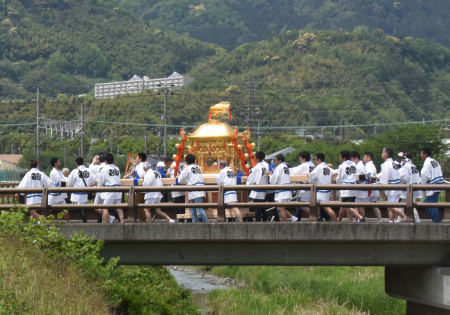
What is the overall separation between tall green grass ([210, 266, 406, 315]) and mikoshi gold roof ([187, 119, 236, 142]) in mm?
4756

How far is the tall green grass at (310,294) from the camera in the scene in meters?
20.2

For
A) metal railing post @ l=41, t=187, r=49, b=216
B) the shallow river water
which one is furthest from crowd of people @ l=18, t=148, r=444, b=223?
the shallow river water

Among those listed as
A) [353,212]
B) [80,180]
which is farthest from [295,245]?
[80,180]

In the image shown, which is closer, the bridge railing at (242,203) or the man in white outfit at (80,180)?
the bridge railing at (242,203)

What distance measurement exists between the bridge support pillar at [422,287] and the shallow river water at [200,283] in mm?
8038

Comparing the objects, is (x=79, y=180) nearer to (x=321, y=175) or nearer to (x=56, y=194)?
(x=56, y=194)

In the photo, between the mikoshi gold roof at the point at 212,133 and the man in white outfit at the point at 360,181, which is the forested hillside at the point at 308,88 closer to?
the mikoshi gold roof at the point at 212,133

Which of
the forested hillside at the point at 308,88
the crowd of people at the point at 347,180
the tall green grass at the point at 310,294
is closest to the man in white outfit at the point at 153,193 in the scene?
the crowd of people at the point at 347,180

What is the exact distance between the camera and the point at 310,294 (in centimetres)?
2255

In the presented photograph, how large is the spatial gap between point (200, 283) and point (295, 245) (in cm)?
1570

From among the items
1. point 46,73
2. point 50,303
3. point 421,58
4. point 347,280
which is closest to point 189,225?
point 50,303

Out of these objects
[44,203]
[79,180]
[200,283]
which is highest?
[79,180]

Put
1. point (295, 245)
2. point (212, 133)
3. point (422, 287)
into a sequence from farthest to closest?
point (212, 133), point (422, 287), point (295, 245)

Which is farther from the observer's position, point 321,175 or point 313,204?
point 321,175
